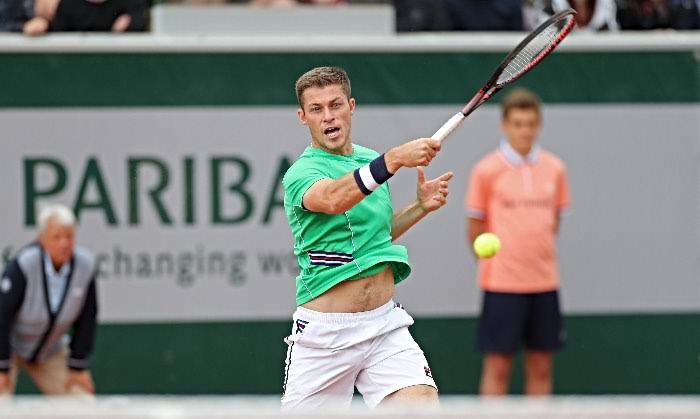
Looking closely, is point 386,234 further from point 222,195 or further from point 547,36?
point 222,195

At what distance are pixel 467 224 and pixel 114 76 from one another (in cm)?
230

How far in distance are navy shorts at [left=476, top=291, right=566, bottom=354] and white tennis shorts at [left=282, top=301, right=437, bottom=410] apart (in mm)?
2777

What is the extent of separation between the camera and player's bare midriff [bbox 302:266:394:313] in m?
6.13

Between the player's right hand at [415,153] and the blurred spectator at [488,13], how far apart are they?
13.6 ft

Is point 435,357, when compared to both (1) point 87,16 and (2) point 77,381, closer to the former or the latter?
(2) point 77,381

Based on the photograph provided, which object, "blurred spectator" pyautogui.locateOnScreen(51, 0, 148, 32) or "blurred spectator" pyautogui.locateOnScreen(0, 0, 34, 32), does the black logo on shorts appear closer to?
"blurred spectator" pyautogui.locateOnScreen(51, 0, 148, 32)

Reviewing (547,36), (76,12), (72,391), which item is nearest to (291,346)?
(547,36)

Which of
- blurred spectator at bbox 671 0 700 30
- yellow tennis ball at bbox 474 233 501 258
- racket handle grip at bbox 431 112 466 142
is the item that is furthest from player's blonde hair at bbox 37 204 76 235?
blurred spectator at bbox 671 0 700 30

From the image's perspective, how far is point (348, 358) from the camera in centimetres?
611

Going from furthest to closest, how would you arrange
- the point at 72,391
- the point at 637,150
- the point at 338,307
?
the point at 637,150 < the point at 72,391 < the point at 338,307

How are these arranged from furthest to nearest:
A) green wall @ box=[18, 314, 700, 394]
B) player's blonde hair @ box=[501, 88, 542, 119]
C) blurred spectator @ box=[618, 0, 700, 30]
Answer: blurred spectator @ box=[618, 0, 700, 30], green wall @ box=[18, 314, 700, 394], player's blonde hair @ box=[501, 88, 542, 119]

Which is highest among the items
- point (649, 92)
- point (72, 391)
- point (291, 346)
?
point (649, 92)

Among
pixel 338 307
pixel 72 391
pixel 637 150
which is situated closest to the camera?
pixel 338 307

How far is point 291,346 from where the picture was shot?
6242 millimetres
